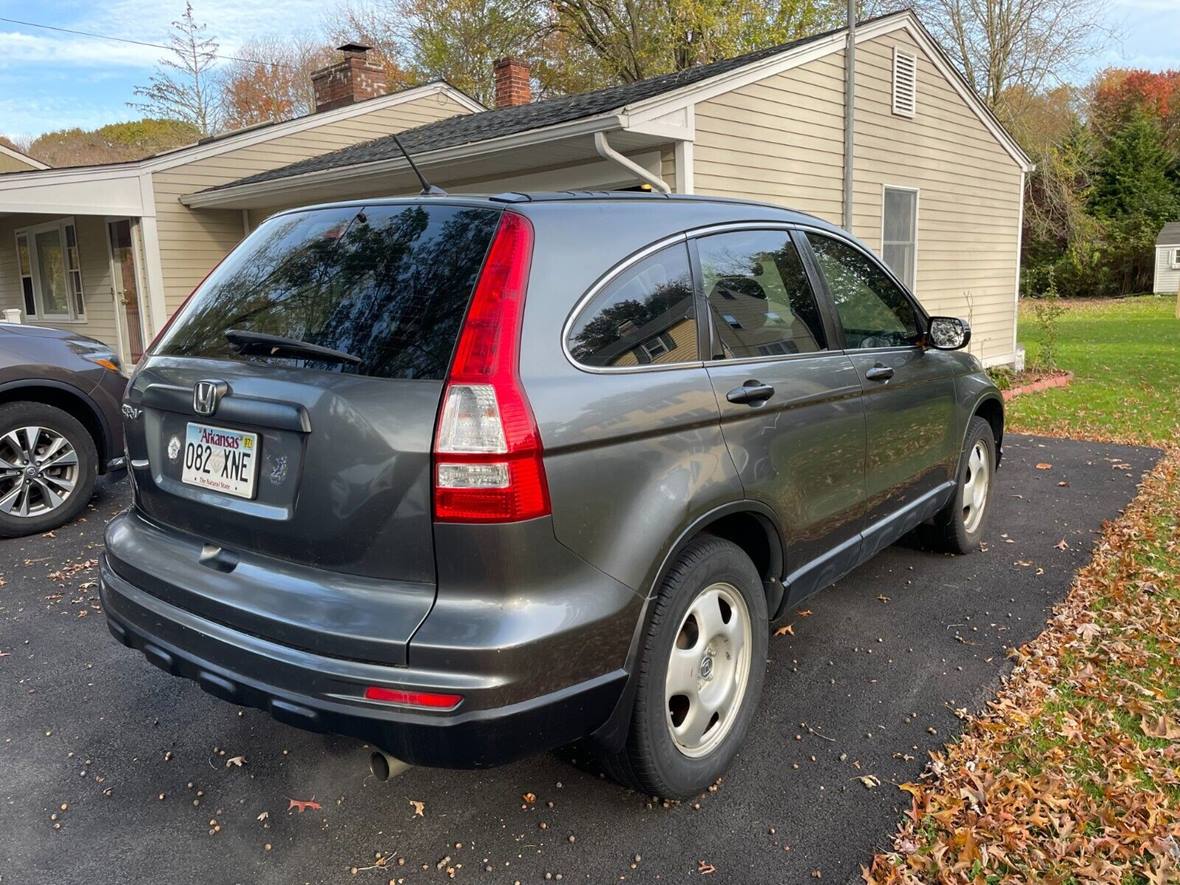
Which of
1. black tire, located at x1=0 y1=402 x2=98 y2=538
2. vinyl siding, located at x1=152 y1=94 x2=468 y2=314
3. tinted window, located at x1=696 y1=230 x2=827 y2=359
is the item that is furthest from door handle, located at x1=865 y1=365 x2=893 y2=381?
vinyl siding, located at x1=152 y1=94 x2=468 y2=314

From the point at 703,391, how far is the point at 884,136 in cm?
971

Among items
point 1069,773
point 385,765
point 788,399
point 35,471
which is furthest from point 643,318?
point 35,471

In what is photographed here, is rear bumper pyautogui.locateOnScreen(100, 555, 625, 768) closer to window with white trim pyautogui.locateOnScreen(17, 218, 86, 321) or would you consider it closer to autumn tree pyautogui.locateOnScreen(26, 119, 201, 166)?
window with white trim pyautogui.locateOnScreen(17, 218, 86, 321)

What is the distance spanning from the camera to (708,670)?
106 inches

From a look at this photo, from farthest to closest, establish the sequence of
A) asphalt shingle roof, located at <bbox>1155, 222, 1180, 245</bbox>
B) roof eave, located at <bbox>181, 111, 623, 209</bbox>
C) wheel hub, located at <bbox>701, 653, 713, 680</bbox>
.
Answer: asphalt shingle roof, located at <bbox>1155, 222, 1180, 245</bbox> → roof eave, located at <bbox>181, 111, 623, 209</bbox> → wheel hub, located at <bbox>701, 653, 713, 680</bbox>

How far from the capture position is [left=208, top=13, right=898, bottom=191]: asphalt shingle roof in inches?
314

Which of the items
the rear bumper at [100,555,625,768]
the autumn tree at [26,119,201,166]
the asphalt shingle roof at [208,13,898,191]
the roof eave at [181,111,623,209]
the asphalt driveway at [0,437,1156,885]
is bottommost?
the asphalt driveway at [0,437,1156,885]

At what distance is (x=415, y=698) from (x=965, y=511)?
150 inches

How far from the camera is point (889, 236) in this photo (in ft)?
36.8

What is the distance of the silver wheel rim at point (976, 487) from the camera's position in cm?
476

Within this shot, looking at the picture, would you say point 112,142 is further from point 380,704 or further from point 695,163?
point 380,704

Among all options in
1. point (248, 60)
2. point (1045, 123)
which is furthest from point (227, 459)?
point (248, 60)

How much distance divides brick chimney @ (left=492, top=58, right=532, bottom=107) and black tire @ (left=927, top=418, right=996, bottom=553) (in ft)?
41.2

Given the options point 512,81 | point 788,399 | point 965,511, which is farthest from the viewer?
point 512,81
